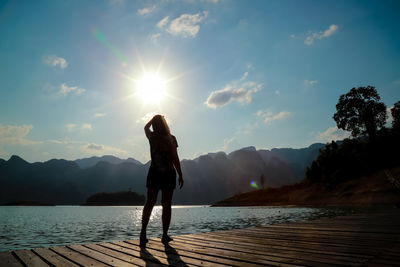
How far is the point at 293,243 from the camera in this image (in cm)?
499

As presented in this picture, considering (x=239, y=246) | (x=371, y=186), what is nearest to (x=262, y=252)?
(x=239, y=246)

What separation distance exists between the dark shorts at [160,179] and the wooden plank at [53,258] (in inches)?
84.8

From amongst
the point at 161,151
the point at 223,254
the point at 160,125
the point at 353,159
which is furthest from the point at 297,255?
the point at 353,159

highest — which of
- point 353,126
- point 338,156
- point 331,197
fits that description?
point 353,126

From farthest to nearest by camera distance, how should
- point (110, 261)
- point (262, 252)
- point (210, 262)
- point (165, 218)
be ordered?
point (165, 218)
point (262, 252)
point (110, 261)
point (210, 262)

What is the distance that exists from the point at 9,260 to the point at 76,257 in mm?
959

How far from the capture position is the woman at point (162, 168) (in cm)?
570

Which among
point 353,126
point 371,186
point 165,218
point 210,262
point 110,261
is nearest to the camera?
point 210,262

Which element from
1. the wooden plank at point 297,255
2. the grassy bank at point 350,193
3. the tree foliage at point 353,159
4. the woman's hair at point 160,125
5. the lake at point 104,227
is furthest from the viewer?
the tree foliage at point 353,159

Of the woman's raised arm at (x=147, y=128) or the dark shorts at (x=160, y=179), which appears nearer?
the dark shorts at (x=160, y=179)

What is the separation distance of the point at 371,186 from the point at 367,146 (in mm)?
12563

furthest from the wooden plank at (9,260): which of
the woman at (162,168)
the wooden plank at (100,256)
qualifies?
the woman at (162,168)

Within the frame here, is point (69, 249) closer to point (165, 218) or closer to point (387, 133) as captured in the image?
point (165, 218)

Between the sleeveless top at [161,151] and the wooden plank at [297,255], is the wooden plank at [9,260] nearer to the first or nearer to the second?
the sleeveless top at [161,151]
